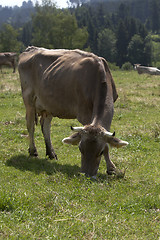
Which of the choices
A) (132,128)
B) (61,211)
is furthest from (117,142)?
(132,128)

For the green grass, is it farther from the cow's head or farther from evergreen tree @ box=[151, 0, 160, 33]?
evergreen tree @ box=[151, 0, 160, 33]

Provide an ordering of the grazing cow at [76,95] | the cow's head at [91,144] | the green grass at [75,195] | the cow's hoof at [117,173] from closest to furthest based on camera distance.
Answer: the green grass at [75,195] < the cow's head at [91,144] < the grazing cow at [76,95] < the cow's hoof at [117,173]

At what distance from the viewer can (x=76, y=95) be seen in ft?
22.0

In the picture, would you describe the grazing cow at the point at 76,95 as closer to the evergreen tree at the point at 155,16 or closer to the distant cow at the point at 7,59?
the distant cow at the point at 7,59

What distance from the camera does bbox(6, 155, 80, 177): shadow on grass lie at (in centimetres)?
667

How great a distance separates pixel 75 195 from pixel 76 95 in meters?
2.46

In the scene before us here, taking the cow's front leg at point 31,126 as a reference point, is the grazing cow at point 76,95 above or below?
above

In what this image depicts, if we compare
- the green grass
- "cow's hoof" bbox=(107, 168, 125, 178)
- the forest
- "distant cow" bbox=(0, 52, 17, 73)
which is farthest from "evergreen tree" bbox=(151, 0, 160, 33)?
"cow's hoof" bbox=(107, 168, 125, 178)

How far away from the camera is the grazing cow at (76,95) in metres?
5.66

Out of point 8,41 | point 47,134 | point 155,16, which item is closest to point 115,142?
point 47,134

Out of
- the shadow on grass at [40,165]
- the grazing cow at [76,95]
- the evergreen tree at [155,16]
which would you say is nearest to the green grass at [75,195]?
the shadow on grass at [40,165]

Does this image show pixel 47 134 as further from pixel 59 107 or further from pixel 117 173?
pixel 117 173

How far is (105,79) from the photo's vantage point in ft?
20.8

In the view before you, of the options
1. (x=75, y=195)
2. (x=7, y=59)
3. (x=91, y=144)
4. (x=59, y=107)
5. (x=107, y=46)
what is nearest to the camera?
(x=75, y=195)
